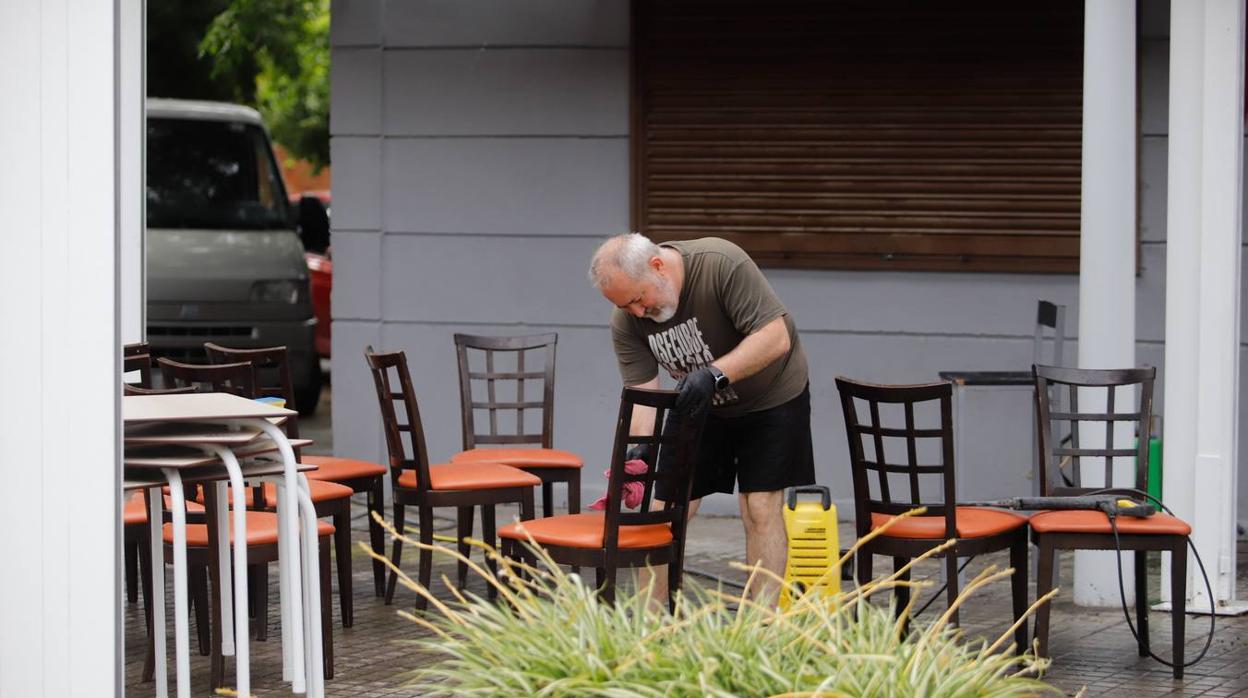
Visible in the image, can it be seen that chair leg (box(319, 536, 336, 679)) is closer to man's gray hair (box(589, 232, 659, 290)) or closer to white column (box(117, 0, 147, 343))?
man's gray hair (box(589, 232, 659, 290))

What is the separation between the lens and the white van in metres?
11.7

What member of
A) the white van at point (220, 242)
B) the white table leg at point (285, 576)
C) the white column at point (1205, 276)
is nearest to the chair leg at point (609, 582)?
the white table leg at point (285, 576)

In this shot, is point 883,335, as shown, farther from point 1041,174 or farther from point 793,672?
point 793,672

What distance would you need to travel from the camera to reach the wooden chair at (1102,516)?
213 inches

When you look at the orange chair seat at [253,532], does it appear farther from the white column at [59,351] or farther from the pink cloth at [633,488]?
the white column at [59,351]

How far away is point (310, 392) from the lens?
1305 cm

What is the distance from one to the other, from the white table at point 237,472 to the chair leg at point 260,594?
4.70 ft

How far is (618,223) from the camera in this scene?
901 centimetres

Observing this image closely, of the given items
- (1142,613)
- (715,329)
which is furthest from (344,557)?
(1142,613)

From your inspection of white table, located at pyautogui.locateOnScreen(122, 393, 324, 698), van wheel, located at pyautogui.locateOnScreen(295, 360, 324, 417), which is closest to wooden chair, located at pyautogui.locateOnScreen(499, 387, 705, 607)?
white table, located at pyautogui.locateOnScreen(122, 393, 324, 698)

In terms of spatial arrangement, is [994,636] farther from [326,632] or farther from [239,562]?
[239,562]

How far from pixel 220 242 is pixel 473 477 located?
Answer: 6.07 meters

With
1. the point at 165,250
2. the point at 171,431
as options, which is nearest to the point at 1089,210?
the point at 171,431

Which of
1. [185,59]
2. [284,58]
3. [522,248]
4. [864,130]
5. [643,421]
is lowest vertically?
[643,421]
